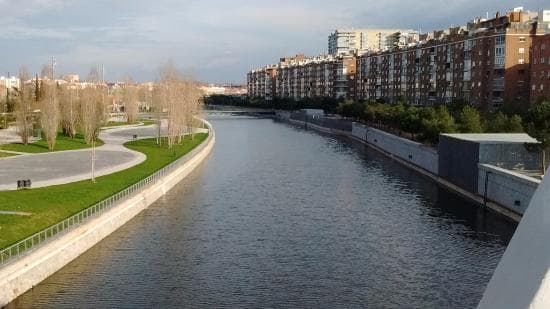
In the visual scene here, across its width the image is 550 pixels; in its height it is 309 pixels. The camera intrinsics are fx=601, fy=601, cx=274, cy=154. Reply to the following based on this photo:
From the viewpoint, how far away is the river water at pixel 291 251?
62.0ft

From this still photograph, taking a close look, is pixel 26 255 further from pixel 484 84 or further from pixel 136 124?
pixel 136 124

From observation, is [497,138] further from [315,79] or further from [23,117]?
[315,79]

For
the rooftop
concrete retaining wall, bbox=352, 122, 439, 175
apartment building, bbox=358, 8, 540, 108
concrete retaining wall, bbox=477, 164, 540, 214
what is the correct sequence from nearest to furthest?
concrete retaining wall, bbox=477, 164, 540, 214 < the rooftop < concrete retaining wall, bbox=352, 122, 439, 175 < apartment building, bbox=358, 8, 540, 108

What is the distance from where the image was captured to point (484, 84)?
6969 centimetres

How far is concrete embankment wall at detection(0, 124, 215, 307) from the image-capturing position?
57.5 feet

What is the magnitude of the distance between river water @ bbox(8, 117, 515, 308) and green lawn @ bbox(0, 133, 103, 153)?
16222 millimetres

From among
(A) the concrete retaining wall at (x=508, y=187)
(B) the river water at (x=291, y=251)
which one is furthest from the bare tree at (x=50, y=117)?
(A) the concrete retaining wall at (x=508, y=187)

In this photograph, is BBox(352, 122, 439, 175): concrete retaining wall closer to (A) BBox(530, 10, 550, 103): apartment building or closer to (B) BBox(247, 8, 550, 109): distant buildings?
(B) BBox(247, 8, 550, 109): distant buildings

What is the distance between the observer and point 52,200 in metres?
27.5

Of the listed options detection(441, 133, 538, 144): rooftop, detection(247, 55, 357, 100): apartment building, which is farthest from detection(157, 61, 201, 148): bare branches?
detection(247, 55, 357, 100): apartment building

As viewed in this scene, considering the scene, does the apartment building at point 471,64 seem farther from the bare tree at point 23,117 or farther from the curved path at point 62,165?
the bare tree at point 23,117

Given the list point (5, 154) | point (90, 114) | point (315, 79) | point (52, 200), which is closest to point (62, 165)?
point (5, 154)

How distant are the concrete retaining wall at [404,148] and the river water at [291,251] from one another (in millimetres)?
4420

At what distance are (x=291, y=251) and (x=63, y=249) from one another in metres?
8.63
